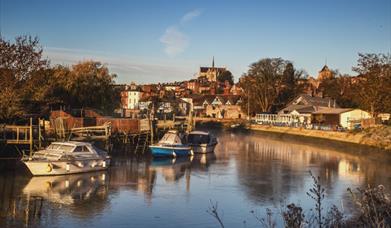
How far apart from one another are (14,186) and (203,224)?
12.6 metres

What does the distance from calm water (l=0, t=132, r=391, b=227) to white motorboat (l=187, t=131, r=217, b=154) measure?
344 cm

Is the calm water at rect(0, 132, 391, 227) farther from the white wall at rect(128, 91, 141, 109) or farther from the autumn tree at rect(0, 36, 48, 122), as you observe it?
the white wall at rect(128, 91, 141, 109)

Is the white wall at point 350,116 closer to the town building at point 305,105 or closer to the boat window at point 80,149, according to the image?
the town building at point 305,105

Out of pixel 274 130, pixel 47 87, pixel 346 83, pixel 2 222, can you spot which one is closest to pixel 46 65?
pixel 47 87

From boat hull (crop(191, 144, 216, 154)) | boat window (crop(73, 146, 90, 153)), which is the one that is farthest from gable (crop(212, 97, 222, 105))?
boat window (crop(73, 146, 90, 153))

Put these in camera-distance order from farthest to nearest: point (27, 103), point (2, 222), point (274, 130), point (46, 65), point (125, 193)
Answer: point (274, 130) < point (46, 65) < point (27, 103) < point (125, 193) < point (2, 222)

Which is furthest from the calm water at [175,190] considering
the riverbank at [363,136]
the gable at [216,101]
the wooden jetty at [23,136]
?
the gable at [216,101]

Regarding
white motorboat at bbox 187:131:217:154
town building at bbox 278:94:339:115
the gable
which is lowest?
white motorboat at bbox 187:131:217:154

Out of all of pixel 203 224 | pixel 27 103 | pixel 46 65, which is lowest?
pixel 203 224

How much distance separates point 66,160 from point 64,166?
1.35 feet

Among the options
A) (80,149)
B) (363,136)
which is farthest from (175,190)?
(363,136)

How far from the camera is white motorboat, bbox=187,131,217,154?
1977 inches

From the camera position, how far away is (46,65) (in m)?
50.6

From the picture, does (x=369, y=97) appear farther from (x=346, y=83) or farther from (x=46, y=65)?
(x=46, y=65)
